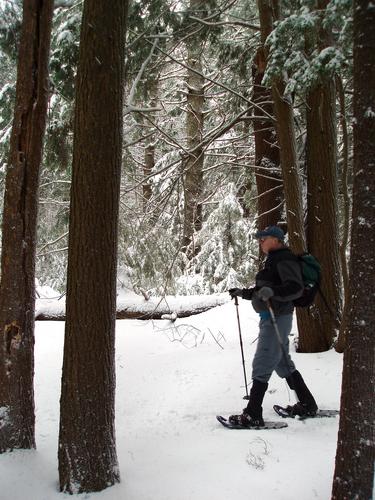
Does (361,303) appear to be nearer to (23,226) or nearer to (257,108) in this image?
(23,226)

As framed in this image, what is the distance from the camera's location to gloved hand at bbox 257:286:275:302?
15.3ft

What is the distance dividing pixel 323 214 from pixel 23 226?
4151 mm

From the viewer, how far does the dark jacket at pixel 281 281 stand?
4.73 m

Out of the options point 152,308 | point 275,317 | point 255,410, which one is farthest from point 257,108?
point 255,410

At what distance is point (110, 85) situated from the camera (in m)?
3.81

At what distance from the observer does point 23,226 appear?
4332 millimetres

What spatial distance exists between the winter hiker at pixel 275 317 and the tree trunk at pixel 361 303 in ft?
5.10

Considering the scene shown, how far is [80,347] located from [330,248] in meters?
4.15

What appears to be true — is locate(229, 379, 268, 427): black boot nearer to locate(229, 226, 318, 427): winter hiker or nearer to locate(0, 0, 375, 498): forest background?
locate(229, 226, 318, 427): winter hiker

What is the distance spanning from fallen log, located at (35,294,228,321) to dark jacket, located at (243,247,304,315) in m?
4.60

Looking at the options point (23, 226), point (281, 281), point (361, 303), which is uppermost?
point (23, 226)

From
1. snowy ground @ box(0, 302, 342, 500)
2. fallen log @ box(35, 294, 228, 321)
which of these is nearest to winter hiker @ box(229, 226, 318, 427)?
snowy ground @ box(0, 302, 342, 500)

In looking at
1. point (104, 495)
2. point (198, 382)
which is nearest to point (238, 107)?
point (198, 382)

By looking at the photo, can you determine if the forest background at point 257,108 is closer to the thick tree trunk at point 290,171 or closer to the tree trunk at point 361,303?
the thick tree trunk at point 290,171
